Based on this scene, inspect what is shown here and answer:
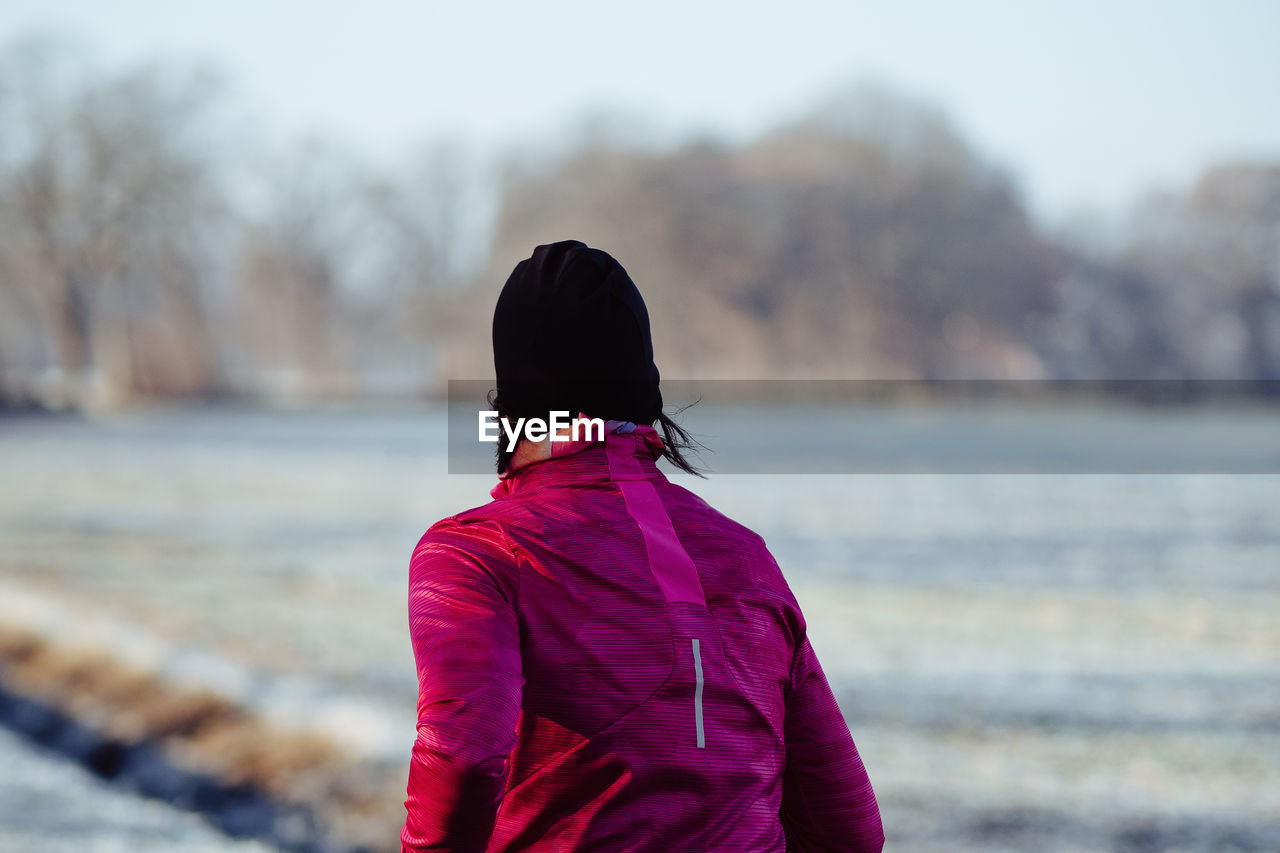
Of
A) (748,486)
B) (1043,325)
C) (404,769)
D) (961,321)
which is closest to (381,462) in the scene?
(748,486)

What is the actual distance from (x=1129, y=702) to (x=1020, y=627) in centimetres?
164

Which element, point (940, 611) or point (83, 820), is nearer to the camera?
point (83, 820)

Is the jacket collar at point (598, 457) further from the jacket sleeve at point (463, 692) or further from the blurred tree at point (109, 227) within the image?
the blurred tree at point (109, 227)

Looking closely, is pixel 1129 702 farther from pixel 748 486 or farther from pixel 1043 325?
pixel 1043 325

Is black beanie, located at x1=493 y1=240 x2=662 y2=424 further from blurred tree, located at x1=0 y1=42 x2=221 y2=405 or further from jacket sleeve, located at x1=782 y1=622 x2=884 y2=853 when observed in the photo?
blurred tree, located at x1=0 y1=42 x2=221 y2=405

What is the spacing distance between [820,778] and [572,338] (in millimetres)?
471

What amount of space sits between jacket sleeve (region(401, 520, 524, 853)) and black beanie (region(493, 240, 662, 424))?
0.51 feet

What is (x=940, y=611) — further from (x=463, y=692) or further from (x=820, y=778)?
(x=463, y=692)

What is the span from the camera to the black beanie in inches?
40.2

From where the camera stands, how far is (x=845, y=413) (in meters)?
37.4

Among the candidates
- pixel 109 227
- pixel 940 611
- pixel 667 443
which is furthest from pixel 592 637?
pixel 109 227

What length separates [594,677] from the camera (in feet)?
3.15
